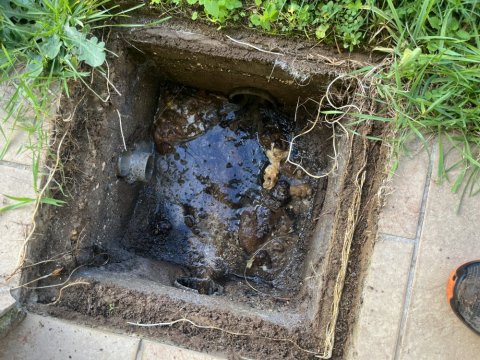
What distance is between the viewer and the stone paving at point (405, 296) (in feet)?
5.61

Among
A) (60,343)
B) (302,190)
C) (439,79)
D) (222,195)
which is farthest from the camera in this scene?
(222,195)

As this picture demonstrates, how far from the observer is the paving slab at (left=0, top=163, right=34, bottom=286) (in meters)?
1.83

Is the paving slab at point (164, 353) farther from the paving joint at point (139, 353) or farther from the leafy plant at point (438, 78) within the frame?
the leafy plant at point (438, 78)

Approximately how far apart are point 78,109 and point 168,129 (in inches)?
26.7

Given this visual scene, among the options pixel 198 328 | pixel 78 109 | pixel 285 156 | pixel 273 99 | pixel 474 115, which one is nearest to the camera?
pixel 474 115

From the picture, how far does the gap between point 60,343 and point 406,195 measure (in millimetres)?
1496

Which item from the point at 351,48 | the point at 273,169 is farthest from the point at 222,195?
the point at 351,48

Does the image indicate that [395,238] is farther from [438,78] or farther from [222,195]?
[222,195]

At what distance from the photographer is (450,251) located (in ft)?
5.69

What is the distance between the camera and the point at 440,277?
1.73m

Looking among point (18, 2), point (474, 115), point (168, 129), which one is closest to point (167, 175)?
point (168, 129)

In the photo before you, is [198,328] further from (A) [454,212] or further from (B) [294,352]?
(A) [454,212]

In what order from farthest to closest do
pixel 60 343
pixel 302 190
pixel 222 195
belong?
pixel 222 195
pixel 302 190
pixel 60 343

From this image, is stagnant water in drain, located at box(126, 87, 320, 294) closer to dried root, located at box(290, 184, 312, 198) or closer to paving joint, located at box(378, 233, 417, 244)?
dried root, located at box(290, 184, 312, 198)
